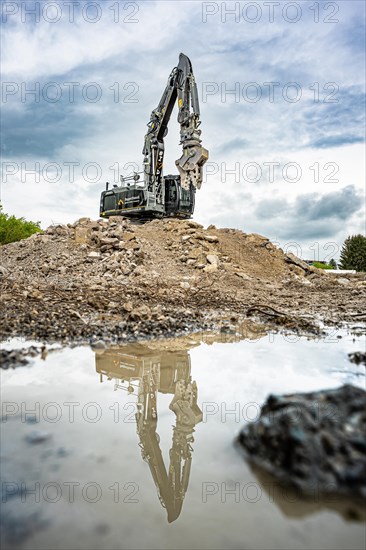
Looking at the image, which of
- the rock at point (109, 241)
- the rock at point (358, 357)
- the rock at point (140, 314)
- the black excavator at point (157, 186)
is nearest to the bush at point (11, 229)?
the black excavator at point (157, 186)

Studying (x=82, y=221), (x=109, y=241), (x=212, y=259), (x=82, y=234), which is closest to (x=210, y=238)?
(x=212, y=259)

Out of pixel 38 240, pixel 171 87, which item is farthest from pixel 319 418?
pixel 171 87

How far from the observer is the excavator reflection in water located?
2056mm

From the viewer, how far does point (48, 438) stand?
2467mm

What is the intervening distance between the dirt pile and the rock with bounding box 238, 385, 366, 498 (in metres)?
3.38

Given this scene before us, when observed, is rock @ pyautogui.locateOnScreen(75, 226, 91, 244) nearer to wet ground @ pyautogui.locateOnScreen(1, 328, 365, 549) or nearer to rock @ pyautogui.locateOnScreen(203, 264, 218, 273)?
rock @ pyautogui.locateOnScreen(203, 264, 218, 273)

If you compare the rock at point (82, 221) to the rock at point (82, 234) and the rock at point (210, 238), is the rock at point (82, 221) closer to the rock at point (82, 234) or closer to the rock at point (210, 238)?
the rock at point (82, 234)

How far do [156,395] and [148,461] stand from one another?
1.19m

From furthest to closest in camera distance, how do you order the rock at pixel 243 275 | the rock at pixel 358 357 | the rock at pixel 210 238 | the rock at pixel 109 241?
the rock at pixel 210 238
the rock at pixel 109 241
the rock at pixel 243 275
the rock at pixel 358 357

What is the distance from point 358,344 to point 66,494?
4.74 meters

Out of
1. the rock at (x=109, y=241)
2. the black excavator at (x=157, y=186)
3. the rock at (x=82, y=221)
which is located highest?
the black excavator at (x=157, y=186)

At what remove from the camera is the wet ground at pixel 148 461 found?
1642 millimetres

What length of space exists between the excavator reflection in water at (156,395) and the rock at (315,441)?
46 centimetres

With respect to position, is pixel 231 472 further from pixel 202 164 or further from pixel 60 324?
pixel 202 164
